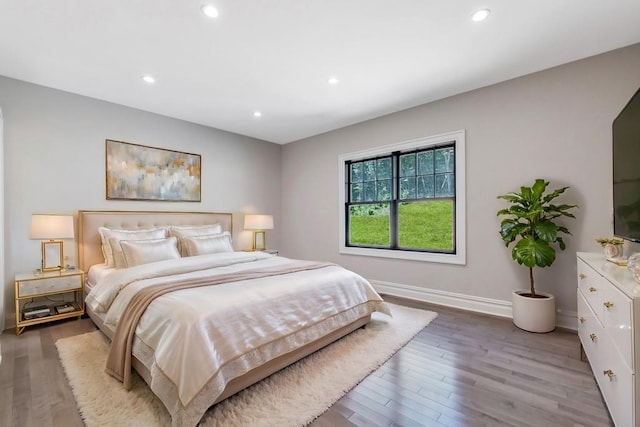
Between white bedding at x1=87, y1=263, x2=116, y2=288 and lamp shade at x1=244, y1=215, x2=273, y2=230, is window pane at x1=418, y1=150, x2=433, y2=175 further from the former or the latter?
white bedding at x1=87, y1=263, x2=116, y2=288

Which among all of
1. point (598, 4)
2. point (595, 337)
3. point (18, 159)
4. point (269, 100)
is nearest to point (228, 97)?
point (269, 100)

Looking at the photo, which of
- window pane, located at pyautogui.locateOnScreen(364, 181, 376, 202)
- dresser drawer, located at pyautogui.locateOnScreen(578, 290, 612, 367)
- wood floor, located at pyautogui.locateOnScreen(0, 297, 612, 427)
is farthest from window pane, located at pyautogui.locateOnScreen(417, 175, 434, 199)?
dresser drawer, located at pyautogui.locateOnScreen(578, 290, 612, 367)

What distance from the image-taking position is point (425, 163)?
4.05 m

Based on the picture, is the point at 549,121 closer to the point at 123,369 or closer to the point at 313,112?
the point at 313,112

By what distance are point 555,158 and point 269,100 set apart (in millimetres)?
3301

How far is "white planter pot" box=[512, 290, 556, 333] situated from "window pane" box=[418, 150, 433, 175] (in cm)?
189

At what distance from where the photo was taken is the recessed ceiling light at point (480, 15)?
7.00 ft

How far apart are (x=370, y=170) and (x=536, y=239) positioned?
2.45 metres

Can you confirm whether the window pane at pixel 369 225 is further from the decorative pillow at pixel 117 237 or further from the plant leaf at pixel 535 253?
the decorative pillow at pixel 117 237

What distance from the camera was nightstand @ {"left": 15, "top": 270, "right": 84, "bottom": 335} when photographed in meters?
2.85

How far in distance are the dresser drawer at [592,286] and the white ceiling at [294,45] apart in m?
1.91

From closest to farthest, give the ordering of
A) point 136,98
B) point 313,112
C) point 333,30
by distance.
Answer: point 333,30 → point 136,98 → point 313,112

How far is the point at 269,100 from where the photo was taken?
373cm

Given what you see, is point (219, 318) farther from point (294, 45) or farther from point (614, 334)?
point (294, 45)
